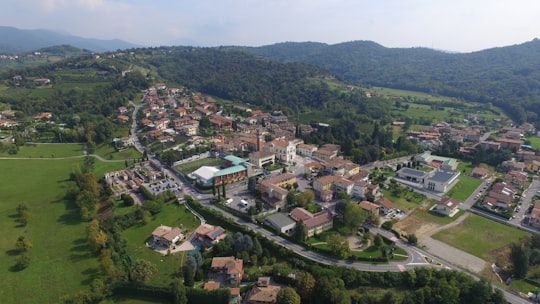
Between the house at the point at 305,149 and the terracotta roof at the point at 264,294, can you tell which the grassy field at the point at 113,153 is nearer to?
the house at the point at 305,149

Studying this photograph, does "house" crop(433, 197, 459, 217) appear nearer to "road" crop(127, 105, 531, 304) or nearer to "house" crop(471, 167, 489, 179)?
"road" crop(127, 105, 531, 304)

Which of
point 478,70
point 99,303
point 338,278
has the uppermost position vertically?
point 478,70

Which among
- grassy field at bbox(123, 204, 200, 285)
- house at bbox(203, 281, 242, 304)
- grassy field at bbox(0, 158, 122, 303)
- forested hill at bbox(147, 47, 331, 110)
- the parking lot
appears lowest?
grassy field at bbox(0, 158, 122, 303)

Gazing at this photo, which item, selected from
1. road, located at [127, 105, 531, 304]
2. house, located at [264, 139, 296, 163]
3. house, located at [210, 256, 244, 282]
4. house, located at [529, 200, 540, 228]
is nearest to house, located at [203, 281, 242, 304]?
house, located at [210, 256, 244, 282]

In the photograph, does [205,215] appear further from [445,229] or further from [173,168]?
[445,229]

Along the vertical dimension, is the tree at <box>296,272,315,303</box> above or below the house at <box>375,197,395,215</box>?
below

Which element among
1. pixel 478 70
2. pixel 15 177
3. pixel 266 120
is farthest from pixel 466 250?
pixel 478 70
